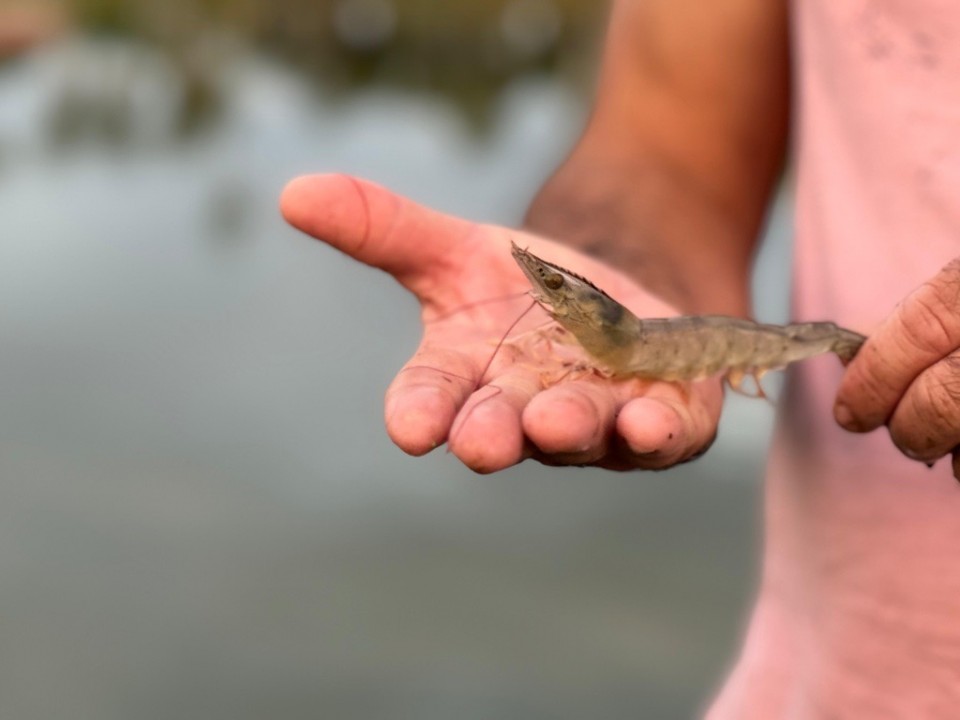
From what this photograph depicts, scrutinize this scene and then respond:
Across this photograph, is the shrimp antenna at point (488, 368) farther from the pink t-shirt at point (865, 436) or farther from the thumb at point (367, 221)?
the pink t-shirt at point (865, 436)

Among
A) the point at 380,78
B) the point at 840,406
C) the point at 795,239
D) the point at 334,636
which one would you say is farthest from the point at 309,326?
the point at 380,78

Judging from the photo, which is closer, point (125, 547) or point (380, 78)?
point (125, 547)

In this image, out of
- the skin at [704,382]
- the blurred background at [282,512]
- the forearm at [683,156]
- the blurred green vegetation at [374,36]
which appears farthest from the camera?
the blurred green vegetation at [374,36]

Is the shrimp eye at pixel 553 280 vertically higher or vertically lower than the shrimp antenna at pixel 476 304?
higher

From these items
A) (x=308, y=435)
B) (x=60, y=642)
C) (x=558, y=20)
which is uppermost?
(x=558, y=20)

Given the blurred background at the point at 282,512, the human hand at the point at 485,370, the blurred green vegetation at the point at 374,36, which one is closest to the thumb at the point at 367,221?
the human hand at the point at 485,370

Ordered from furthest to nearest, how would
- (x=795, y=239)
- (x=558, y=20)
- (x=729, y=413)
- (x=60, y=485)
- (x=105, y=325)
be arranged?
1. (x=558, y=20)
2. (x=105, y=325)
3. (x=729, y=413)
4. (x=60, y=485)
5. (x=795, y=239)

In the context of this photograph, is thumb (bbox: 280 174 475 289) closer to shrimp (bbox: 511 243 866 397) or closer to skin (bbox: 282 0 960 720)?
skin (bbox: 282 0 960 720)

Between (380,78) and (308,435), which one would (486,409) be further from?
(380,78)
